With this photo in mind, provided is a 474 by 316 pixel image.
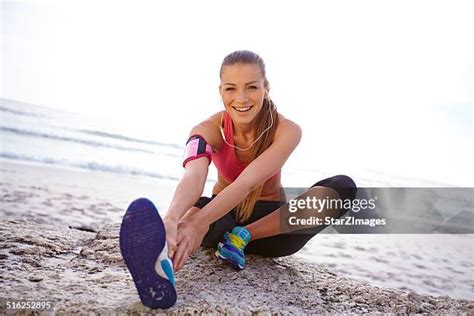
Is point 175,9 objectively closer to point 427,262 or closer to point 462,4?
point 462,4

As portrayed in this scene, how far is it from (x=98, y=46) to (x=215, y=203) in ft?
7.52

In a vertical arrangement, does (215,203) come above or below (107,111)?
below

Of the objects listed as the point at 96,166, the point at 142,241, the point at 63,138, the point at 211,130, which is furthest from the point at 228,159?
the point at 63,138

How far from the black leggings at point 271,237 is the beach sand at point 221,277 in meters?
0.04

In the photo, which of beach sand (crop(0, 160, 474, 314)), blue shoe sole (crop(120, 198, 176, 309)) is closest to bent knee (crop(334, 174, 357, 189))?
beach sand (crop(0, 160, 474, 314))

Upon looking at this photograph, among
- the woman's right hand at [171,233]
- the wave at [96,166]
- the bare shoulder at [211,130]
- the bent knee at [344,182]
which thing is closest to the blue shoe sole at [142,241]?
the woman's right hand at [171,233]

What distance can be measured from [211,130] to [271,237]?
34 cm

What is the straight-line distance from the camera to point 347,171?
10.6 ft

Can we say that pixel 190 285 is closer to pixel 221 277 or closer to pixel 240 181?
pixel 221 277

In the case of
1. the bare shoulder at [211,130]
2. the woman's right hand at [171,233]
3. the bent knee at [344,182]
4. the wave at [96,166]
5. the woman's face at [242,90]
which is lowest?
the wave at [96,166]

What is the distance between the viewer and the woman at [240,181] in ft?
3.51

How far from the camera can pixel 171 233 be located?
97 centimetres

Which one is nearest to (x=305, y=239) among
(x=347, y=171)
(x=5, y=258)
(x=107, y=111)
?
(x=5, y=258)

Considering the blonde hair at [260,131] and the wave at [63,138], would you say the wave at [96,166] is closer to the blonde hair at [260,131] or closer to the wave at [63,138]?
the wave at [63,138]
